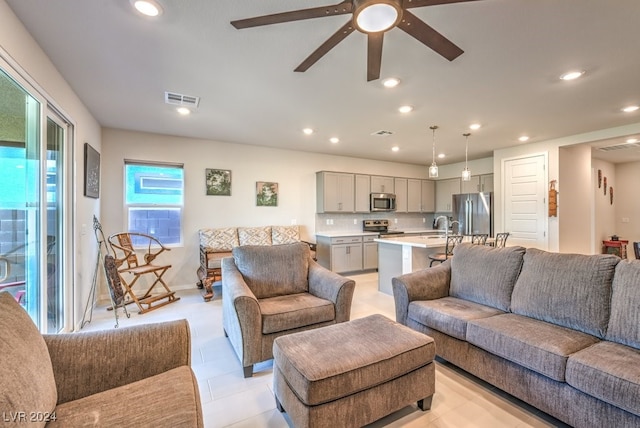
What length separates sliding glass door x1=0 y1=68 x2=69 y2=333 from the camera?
2006mm

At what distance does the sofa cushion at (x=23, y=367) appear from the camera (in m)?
0.95

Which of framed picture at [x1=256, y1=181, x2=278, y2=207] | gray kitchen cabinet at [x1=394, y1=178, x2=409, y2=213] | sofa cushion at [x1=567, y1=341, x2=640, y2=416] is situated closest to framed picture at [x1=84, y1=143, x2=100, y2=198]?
framed picture at [x1=256, y1=181, x2=278, y2=207]

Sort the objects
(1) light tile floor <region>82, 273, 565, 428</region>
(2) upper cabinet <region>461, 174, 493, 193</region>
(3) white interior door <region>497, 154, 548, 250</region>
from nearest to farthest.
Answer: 1. (1) light tile floor <region>82, 273, 565, 428</region>
2. (3) white interior door <region>497, 154, 548, 250</region>
3. (2) upper cabinet <region>461, 174, 493, 193</region>

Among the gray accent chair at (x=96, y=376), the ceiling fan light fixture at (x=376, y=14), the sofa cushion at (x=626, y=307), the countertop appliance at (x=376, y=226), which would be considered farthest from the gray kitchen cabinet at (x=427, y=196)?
the gray accent chair at (x=96, y=376)

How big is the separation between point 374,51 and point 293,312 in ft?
6.58

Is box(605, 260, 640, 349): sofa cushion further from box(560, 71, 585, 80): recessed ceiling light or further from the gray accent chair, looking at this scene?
the gray accent chair

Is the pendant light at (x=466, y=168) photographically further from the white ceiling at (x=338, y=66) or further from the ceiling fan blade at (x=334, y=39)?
the ceiling fan blade at (x=334, y=39)

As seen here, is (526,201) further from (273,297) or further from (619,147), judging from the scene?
(273,297)

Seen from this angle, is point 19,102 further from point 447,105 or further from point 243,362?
point 447,105

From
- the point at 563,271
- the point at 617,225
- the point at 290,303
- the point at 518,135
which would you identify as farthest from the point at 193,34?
the point at 617,225

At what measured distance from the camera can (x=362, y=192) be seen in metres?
6.41

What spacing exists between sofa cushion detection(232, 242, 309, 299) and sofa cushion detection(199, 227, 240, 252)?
6.38ft

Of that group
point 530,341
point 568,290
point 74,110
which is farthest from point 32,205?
point 568,290

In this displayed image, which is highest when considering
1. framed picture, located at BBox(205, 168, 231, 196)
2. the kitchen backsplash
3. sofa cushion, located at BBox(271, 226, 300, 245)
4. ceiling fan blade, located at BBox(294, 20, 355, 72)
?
ceiling fan blade, located at BBox(294, 20, 355, 72)
